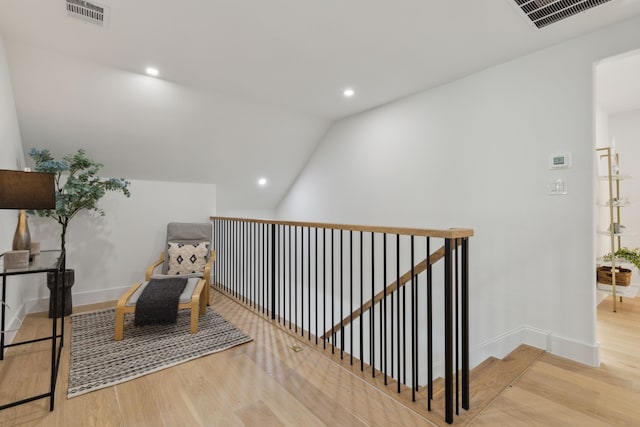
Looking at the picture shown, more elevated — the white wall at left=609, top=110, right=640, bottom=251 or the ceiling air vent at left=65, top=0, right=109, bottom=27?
the ceiling air vent at left=65, top=0, right=109, bottom=27

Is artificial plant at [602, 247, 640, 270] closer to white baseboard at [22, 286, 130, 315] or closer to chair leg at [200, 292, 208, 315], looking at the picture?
chair leg at [200, 292, 208, 315]

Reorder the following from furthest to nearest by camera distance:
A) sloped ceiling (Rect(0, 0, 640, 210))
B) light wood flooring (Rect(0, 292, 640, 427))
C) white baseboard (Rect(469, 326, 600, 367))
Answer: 1. white baseboard (Rect(469, 326, 600, 367))
2. sloped ceiling (Rect(0, 0, 640, 210))
3. light wood flooring (Rect(0, 292, 640, 427))

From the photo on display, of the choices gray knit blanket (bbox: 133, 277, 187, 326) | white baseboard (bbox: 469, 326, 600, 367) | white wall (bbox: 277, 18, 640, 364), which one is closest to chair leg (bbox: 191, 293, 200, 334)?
gray knit blanket (bbox: 133, 277, 187, 326)

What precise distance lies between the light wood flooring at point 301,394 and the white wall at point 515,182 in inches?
14.8

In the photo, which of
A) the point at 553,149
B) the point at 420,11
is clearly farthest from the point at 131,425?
the point at 553,149

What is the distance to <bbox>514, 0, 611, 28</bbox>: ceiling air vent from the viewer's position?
6.75ft

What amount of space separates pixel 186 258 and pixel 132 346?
142 cm

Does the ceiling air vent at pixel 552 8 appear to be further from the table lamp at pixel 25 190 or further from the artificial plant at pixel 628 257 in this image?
the table lamp at pixel 25 190

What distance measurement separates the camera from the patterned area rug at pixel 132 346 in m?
2.09

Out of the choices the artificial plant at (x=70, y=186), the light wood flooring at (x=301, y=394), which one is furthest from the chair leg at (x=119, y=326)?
the artificial plant at (x=70, y=186)

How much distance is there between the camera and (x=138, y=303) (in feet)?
8.80

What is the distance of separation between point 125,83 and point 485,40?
133 inches

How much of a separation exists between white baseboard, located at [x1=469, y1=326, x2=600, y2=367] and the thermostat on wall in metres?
1.37

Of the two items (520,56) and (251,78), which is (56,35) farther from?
(520,56)
